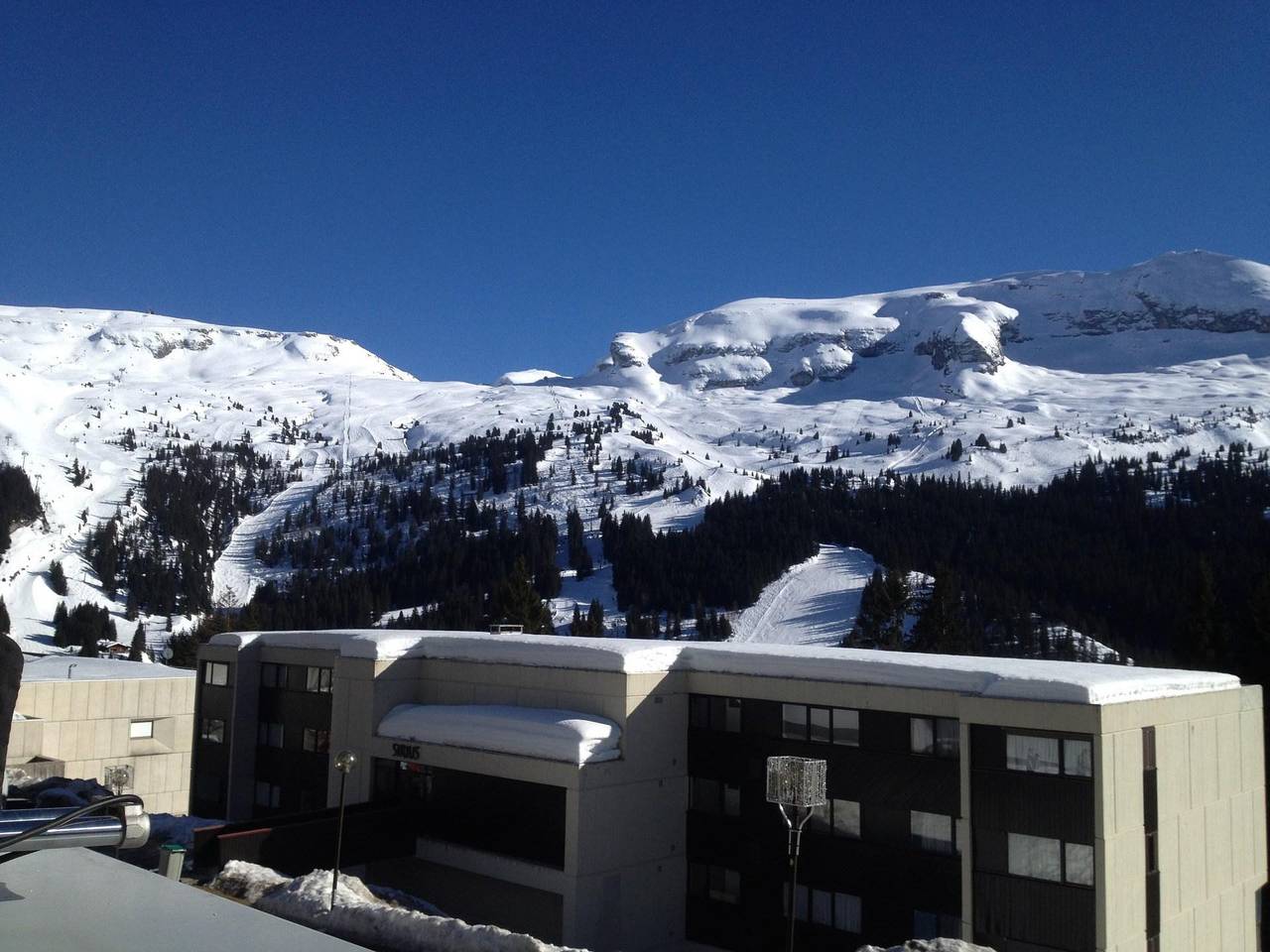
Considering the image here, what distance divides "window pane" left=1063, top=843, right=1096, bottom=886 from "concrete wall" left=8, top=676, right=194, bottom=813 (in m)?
41.1

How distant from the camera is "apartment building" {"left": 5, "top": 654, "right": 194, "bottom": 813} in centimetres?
4634

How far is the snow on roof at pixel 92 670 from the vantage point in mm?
50716

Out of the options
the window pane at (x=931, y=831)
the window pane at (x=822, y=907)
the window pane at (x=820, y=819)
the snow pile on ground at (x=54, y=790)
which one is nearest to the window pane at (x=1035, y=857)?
the window pane at (x=931, y=831)

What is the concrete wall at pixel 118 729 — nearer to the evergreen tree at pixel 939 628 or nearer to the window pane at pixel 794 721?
the window pane at pixel 794 721

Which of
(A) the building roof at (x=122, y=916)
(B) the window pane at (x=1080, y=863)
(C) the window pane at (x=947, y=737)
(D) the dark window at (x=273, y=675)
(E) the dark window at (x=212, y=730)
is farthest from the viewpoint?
(E) the dark window at (x=212, y=730)

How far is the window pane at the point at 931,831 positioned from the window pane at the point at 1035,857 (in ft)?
5.32

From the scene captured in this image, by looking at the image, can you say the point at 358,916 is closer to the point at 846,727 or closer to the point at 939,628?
the point at 846,727

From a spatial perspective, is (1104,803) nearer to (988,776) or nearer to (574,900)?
(988,776)

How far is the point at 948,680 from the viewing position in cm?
2302

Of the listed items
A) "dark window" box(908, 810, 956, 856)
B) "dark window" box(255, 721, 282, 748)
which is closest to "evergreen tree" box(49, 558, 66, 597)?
"dark window" box(255, 721, 282, 748)

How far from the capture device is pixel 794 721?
2589 cm

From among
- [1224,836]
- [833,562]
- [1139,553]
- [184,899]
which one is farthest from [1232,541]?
[184,899]

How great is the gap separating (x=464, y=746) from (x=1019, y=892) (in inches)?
583

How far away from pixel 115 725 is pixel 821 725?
38629 mm
